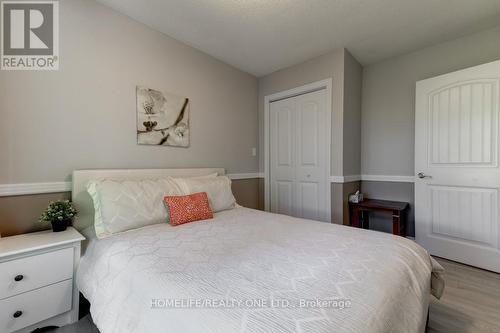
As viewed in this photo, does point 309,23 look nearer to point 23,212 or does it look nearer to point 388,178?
point 388,178

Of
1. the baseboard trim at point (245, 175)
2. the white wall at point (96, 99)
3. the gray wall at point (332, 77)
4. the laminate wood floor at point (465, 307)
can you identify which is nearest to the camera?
the laminate wood floor at point (465, 307)

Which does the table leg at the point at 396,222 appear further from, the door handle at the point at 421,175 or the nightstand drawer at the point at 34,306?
the nightstand drawer at the point at 34,306

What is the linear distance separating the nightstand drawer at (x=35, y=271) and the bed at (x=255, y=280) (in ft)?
0.35

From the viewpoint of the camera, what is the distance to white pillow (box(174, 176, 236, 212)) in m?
2.10

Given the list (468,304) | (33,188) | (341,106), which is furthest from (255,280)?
(341,106)

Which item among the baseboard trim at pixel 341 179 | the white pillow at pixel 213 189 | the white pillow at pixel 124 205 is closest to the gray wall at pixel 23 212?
the white pillow at pixel 124 205

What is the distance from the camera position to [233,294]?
82cm

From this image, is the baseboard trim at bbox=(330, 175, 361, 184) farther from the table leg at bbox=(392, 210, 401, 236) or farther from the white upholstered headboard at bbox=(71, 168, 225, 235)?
the white upholstered headboard at bbox=(71, 168, 225, 235)

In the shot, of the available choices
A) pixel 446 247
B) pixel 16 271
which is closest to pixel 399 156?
pixel 446 247

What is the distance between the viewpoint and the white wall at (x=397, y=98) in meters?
2.52

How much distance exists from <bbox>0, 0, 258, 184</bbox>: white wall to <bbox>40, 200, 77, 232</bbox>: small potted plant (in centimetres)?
25

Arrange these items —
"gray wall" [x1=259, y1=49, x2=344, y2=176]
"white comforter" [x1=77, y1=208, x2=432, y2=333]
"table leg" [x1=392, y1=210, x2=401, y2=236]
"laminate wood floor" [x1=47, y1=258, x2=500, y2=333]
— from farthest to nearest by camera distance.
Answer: "gray wall" [x1=259, y1=49, x2=344, y2=176]
"table leg" [x1=392, y1=210, x2=401, y2=236]
"laminate wood floor" [x1=47, y1=258, x2=500, y2=333]
"white comforter" [x1=77, y1=208, x2=432, y2=333]

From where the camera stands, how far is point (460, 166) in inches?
92.9

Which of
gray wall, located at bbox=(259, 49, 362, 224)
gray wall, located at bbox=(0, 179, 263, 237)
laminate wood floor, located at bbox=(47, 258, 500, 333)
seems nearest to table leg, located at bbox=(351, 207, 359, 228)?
gray wall, located at bbox=(259, 49, 362, 224)
